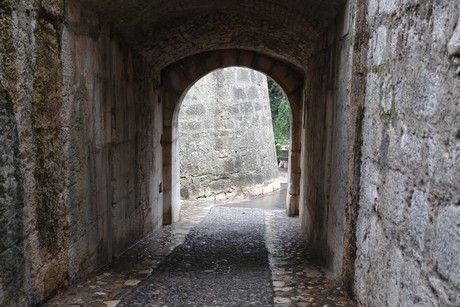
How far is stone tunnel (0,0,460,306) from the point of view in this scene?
1.64 meters

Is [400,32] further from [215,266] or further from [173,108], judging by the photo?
[173,108]

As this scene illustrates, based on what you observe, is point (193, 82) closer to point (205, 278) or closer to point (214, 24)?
point (214, 24)

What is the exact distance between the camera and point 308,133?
18.9 feet

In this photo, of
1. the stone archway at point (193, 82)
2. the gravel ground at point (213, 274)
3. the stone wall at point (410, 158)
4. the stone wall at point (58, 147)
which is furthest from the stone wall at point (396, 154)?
the stone archway at point (193, 82)

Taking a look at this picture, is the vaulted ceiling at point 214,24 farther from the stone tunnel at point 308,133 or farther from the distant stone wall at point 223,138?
the distant stone wall at point 223,138

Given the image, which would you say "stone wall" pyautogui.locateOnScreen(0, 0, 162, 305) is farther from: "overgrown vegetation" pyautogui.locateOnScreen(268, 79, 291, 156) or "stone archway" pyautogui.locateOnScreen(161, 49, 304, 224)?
"overgrown vegetation" pyautogui.locateOnScreen(268, 79, 291, 156)

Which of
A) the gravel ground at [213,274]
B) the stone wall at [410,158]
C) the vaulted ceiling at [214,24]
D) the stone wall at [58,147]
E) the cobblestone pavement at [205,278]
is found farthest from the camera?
the vaulted ceiling at [214,24]

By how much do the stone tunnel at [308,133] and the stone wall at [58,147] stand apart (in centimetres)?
1

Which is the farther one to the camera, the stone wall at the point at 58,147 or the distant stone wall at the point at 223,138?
the distant stone wall at the point at 223,138

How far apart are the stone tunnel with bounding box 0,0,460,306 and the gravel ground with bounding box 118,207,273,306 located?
21.3 inches

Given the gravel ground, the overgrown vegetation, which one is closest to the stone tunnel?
the gravel ground

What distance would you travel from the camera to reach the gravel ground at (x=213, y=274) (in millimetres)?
3203

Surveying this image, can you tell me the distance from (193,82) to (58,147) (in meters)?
4.46

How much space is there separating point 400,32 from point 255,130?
32.5 ft
